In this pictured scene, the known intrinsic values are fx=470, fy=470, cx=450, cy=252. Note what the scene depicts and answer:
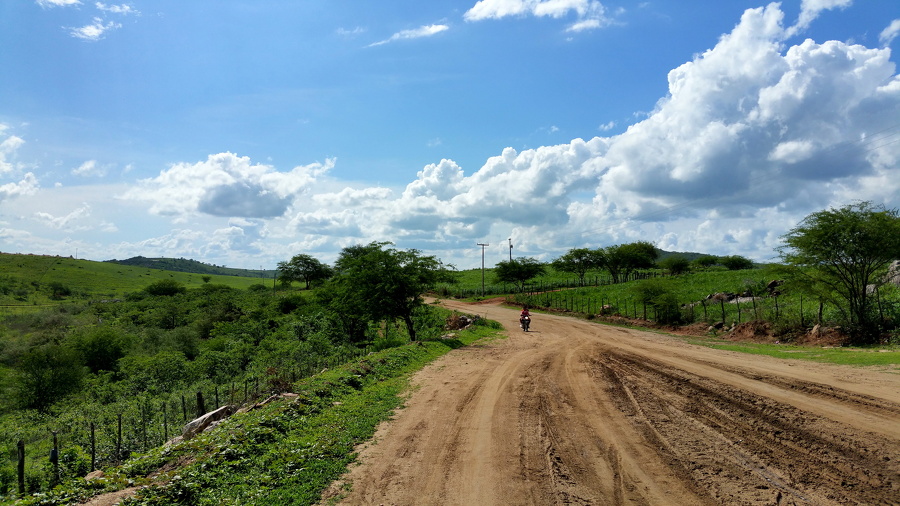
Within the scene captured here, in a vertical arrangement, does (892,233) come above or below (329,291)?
above

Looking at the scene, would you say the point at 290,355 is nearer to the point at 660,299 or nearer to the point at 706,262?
the point at 660,299

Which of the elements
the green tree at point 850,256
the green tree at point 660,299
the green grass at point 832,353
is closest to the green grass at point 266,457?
the green grass at point 832,353

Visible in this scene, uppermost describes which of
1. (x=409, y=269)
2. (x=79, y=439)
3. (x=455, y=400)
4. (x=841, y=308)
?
(x=409, y=269)

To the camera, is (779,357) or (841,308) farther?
(841,308)

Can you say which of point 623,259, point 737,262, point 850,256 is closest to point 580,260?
point 623,259

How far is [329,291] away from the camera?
4134 cm

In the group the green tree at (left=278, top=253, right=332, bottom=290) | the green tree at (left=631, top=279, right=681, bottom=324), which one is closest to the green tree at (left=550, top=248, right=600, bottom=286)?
the green tree at (left=631, top=279, right=681, bottom=324)

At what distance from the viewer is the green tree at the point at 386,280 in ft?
86.5

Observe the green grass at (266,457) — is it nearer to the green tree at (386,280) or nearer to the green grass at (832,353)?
the green tree at (386,280)

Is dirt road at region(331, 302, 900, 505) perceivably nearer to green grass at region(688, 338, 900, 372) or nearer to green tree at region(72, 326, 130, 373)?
green grass at region(688, 338, 900, 372)

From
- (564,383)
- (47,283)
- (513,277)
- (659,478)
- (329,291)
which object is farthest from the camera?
(47,283)

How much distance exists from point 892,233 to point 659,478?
21.8 m

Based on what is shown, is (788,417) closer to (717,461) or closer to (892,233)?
(717,461)

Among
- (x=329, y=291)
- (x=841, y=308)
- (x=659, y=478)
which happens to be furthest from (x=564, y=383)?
(x=329, y=291)
